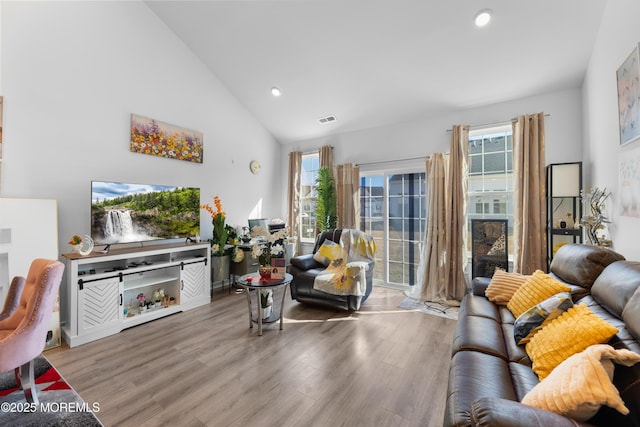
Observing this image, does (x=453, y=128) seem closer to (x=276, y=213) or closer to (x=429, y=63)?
(x=429, y=63)

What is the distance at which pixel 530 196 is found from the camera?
10.9 feet

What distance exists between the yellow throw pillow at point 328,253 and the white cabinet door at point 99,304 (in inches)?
93.5

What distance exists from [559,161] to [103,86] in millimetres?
5540

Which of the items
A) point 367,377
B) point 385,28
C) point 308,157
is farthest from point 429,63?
point 367,377

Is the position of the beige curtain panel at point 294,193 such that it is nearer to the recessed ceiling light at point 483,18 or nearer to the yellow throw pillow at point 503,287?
the recessed ceiling light at point 483,18

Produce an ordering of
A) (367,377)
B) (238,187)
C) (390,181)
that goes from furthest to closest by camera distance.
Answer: (238,187) < (390,181) < (367,377)

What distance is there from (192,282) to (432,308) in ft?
10.5

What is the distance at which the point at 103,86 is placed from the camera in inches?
127

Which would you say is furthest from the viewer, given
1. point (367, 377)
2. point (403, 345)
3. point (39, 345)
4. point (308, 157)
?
point (308, 157)

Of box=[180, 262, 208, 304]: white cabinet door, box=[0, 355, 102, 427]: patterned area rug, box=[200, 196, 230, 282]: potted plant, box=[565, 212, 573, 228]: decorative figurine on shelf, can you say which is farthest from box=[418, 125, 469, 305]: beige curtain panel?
box=[0, 355, 102, 427]: patterned area rug

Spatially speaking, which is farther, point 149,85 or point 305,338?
point 149,85

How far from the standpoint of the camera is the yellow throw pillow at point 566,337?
129 centimetres

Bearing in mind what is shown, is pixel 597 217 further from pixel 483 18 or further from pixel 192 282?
pixel 192 282

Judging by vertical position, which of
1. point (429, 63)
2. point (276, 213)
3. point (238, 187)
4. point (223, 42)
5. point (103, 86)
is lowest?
point (276, 213)
